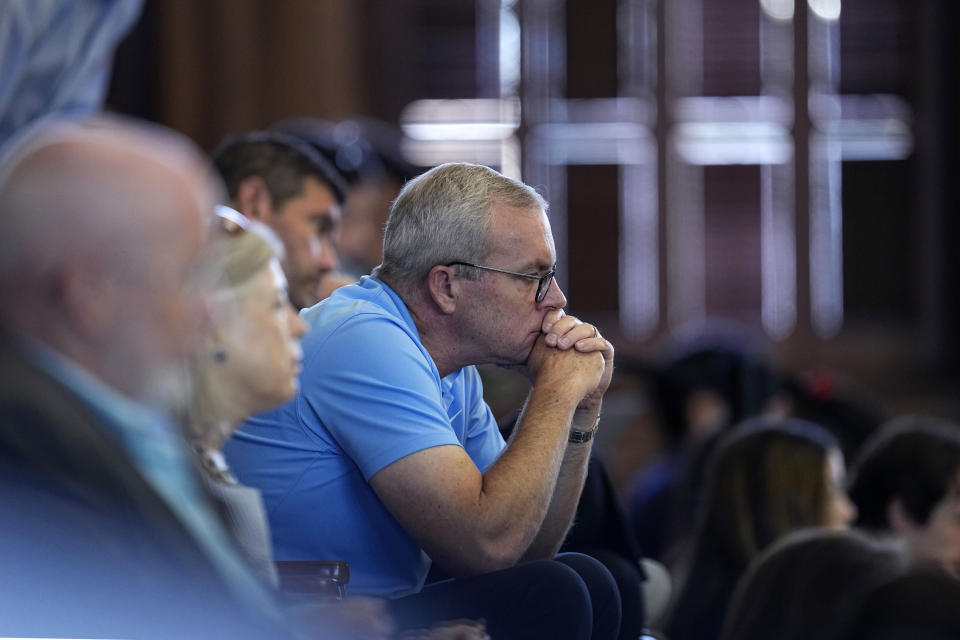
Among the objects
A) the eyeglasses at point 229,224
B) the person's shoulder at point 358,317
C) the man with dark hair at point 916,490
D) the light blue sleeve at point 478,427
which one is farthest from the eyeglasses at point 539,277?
the man with dark hair at point 916,490

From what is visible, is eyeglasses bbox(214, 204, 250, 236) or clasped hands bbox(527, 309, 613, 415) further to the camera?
clasped hands bbox(527, 309, 613, 415)

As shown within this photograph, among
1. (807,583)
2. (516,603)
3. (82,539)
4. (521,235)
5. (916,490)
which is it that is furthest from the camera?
(916,490)

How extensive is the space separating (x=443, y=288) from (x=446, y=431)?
10.5 inches

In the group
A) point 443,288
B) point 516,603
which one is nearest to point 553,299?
point 443,288

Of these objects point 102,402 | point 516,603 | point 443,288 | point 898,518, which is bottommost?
point 898,518

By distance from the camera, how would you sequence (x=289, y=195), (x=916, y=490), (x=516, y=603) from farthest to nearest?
(x=289, y=195), (x=916, y=490), (x=516, y=603)

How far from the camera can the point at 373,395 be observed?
1961 mm

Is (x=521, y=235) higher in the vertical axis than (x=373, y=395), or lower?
higher

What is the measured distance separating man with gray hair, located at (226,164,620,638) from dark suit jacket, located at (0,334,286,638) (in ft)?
2.87

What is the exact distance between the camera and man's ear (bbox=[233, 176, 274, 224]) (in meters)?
3.13

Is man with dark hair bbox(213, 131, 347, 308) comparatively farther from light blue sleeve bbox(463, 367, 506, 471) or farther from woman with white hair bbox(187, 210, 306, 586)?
woman with white hair bbox(187, 210, 306, 586)

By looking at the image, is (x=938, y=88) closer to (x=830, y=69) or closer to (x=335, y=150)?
(x=830, y=69)

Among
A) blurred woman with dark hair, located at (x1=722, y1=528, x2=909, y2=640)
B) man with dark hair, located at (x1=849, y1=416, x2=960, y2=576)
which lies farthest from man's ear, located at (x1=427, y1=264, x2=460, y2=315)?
man with dark hair, located at (x1=849, y1=416, x2=960, y2=576)

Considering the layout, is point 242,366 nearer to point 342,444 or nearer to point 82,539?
point 342,444
